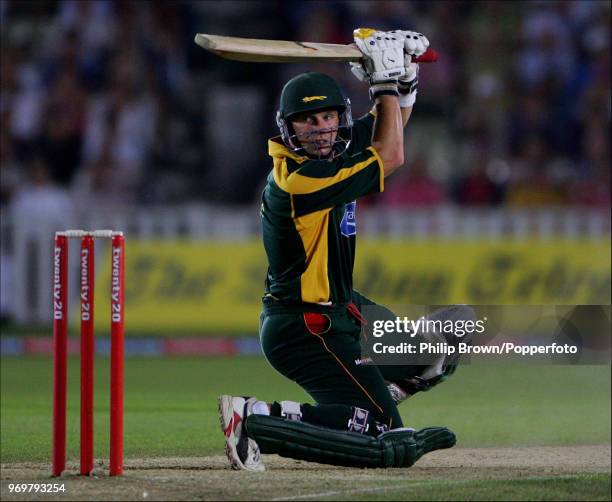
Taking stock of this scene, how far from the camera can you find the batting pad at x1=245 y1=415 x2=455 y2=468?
5.55 metres

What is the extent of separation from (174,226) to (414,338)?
6818 millimetres

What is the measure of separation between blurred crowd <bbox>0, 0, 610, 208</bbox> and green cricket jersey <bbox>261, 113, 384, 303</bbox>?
7563 millimetres

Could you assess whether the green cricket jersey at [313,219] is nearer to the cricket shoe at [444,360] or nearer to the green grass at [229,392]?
the cricket shoe at [444,360]

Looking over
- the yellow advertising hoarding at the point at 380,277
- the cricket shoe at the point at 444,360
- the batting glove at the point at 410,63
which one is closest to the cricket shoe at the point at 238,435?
the cricket shoe at the point at 444,360

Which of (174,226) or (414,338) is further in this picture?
(174,226)

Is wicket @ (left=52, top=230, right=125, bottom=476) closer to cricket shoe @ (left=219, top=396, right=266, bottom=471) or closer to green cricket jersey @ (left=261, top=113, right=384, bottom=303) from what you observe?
cricket shoe @ (left=219, top=396, right=266, bottom=471)

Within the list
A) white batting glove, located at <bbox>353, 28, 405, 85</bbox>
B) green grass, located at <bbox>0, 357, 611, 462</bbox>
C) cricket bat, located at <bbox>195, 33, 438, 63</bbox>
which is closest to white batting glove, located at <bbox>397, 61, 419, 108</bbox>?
white batting glove, located at <bbox>353, 28, 405, 85</bbox>

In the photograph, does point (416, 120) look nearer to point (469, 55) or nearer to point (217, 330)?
point (469, 55)

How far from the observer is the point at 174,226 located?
12.8 m

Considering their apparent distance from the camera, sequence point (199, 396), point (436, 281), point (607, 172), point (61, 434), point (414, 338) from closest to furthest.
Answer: point (61, 434) < point (414, 338) < point (199, 396) < point (436, 281) < point (607, 172)

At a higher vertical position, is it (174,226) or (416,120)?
(416,120)

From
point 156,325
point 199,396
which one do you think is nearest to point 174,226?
point 156,325

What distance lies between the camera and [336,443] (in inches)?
220

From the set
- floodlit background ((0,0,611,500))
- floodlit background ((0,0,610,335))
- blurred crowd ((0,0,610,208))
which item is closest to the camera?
floodlit background ((0,0,611,500))
